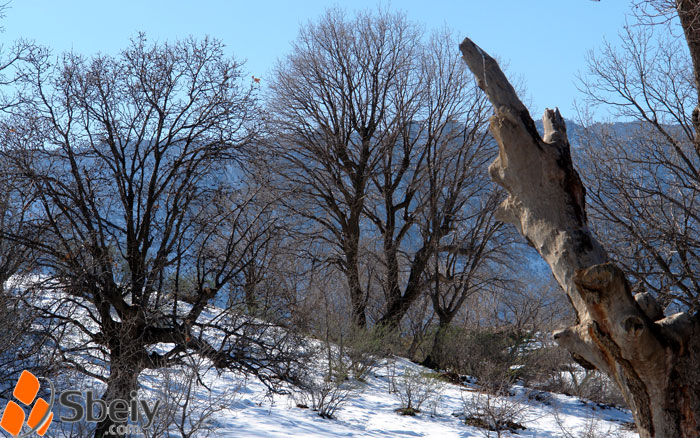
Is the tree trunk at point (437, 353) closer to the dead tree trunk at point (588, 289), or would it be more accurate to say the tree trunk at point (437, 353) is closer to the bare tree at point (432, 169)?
the bare tree at point (432, 169)

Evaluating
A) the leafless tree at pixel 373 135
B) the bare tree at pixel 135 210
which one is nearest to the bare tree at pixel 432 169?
the leafless tree at pixel 373 135

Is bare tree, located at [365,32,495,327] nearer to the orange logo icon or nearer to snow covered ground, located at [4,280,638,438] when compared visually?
snow covered ground, located at [4,280,638,438]

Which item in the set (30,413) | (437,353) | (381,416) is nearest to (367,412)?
(381,416)

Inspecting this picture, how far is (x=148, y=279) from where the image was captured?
7.08 meters

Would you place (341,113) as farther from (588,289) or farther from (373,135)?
(588,289)

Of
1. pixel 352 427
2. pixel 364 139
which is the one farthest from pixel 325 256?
pixel 352 427

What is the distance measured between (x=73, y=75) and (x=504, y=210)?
6.22 meters

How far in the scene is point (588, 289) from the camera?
345 cm

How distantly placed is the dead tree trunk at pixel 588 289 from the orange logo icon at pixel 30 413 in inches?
186

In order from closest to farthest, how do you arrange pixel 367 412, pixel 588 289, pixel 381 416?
pixel 588 289, pixel 381 416, pixel 367 412

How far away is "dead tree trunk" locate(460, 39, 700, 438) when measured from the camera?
340 centimetres

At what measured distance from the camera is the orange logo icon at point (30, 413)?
18.9 ft

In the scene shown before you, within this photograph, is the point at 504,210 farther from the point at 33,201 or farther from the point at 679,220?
the point at 679,220

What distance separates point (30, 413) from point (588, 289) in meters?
5.81
